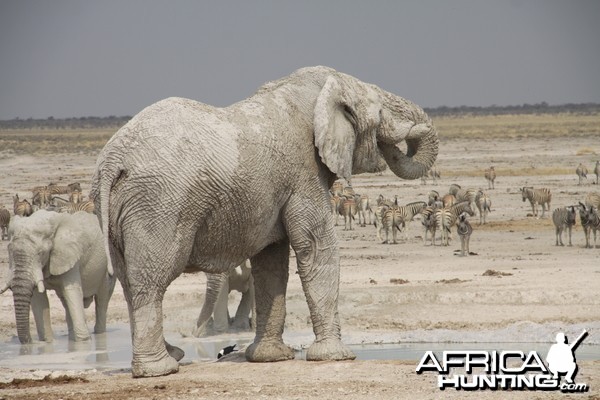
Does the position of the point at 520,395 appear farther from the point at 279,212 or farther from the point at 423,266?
the point at 423,266

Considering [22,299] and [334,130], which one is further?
[22,299]

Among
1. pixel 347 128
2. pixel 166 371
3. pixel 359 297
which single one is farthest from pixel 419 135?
pixel 359 297

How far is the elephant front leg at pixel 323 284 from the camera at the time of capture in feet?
29.8

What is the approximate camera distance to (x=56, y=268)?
12.1 meters

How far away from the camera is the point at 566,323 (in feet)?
39.2

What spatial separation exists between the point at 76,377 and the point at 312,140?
2.26 metres

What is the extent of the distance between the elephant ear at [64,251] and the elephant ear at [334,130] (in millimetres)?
4029

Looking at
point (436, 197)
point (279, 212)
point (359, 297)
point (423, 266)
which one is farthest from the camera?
point (436, 197)

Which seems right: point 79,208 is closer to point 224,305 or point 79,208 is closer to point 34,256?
point 224,305

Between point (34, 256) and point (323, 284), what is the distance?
12.0 feet

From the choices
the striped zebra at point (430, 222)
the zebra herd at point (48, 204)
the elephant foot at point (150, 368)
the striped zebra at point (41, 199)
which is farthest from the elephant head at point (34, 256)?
the striped zebra at point (41, 199)

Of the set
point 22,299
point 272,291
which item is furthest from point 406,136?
point 22,299

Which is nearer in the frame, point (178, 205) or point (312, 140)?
point (178, 205)

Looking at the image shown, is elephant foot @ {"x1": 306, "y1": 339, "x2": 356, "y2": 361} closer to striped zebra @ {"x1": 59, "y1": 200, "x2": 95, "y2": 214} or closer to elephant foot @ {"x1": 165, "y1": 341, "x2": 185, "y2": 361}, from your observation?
elephant foot @ {"x1": 165, "y1": 341, "x2": 185, "y2": 361}
